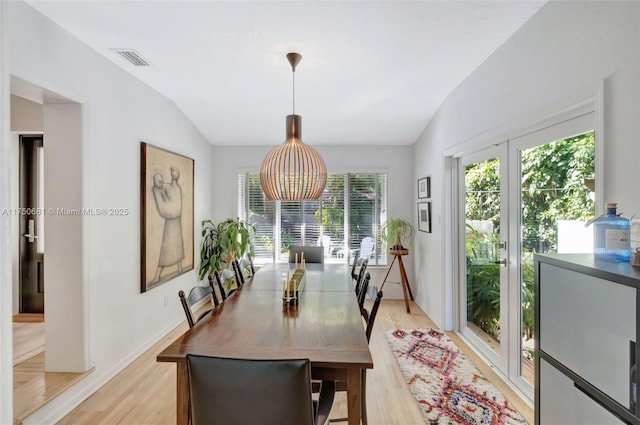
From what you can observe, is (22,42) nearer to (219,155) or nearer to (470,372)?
(219,155)

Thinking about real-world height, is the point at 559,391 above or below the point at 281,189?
below

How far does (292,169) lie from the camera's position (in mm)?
2545

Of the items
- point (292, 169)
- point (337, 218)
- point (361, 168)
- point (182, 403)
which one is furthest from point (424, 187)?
point (182, 403)

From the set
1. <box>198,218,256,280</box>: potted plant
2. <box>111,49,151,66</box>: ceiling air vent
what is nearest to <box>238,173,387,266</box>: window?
<box>198,218,256,280</box>: potted plant

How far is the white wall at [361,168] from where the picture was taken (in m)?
5.21

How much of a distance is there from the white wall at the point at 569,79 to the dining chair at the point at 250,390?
1640mm

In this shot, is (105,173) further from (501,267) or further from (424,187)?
(424,187)

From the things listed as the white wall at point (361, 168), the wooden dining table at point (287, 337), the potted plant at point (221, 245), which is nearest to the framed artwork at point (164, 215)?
the potted plant at point (221, 245)

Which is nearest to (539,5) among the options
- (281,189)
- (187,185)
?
(281,189)

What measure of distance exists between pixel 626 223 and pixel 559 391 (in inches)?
29.3

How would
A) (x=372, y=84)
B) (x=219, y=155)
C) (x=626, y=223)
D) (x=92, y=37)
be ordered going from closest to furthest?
(x=626, y=223), (x=92, y=37), (x=372, y=84), (x=219, y=155)

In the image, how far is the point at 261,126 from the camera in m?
4.52

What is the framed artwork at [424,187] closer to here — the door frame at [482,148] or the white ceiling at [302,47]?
the door frame at [482,148]

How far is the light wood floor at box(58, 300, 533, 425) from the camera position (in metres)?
2.24
